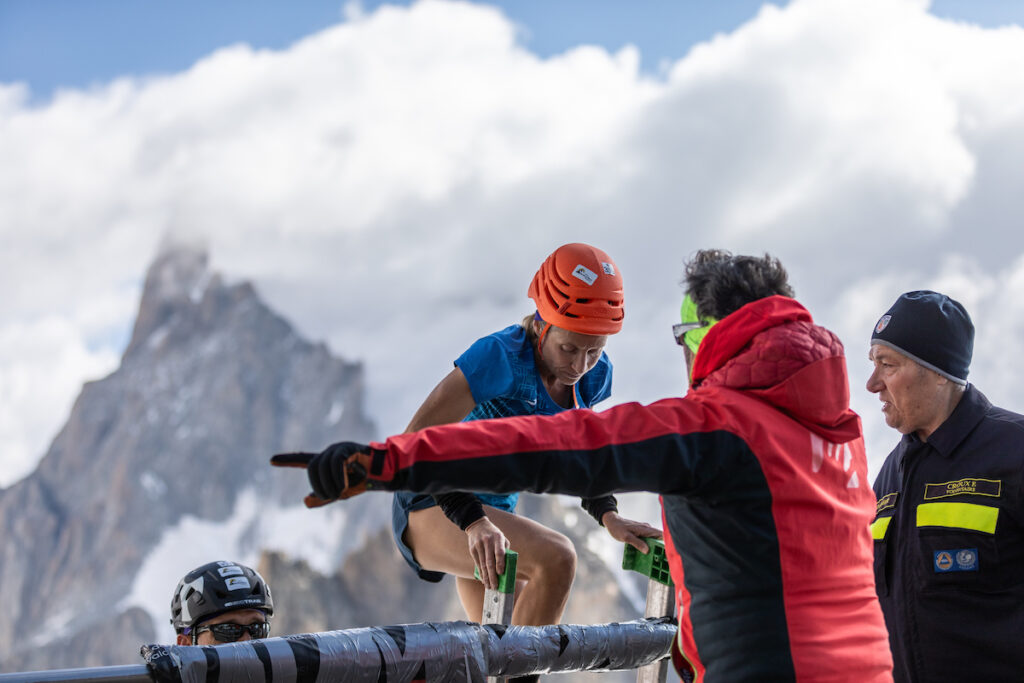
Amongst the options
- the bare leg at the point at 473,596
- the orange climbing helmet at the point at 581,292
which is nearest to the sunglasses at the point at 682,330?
the orange climbing helmet at the point at 581,292

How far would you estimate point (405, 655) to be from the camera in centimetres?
276

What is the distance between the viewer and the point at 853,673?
251 cm

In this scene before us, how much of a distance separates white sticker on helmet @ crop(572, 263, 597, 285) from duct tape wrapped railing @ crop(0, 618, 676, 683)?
132 centimetres

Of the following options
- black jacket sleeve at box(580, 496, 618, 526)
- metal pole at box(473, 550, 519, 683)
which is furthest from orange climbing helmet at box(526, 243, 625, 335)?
metal pole at box(473, 550, 519, 683)

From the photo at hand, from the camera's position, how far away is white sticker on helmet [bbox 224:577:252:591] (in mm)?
4555

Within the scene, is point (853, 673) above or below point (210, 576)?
below

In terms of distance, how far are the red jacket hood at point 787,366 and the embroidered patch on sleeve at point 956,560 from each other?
1.45 meters

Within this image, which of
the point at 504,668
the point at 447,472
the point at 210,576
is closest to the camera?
the point at 447,472

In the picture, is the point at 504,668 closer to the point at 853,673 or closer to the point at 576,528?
the point at 853,673

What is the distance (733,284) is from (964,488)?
165 centimetres

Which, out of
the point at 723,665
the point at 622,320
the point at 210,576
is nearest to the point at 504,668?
the point at 723,665

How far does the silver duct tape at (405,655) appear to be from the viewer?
8.11ft

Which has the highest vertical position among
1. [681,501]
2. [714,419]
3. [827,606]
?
[714,419]

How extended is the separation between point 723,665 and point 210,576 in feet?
9.31
